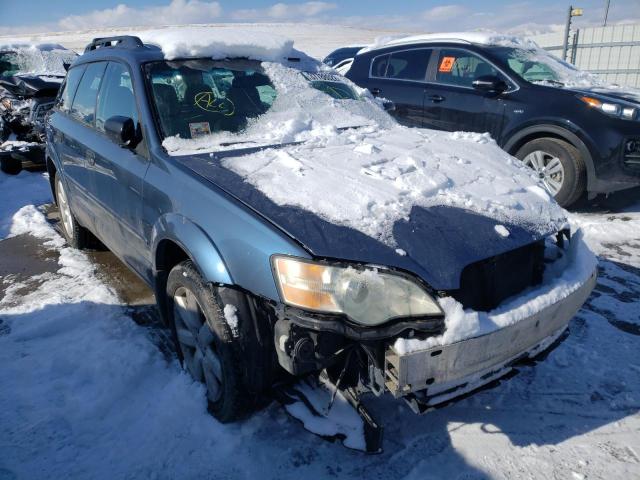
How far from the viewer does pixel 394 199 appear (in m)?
2.12

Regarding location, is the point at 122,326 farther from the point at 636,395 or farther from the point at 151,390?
the point at 636,395

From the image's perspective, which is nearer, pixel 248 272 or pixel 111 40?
pixel 248 272

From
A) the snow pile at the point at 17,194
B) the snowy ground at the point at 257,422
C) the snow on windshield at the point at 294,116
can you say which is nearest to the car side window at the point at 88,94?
the snow on windshield at the point at 294,116

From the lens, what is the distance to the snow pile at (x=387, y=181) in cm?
204

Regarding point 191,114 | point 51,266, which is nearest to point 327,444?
point 191,114

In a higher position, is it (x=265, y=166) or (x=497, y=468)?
(x=265, y=166)

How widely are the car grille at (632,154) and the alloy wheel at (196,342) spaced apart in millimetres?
4608

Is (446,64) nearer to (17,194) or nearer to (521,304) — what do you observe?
A: (521,304)

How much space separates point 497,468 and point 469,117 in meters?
4.53

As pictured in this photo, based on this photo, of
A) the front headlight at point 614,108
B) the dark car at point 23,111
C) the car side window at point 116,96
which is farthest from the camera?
the dark car at point 23,111

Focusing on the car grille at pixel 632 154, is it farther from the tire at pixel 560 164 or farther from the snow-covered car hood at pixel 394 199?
the snow-covered car hood at pixel 394 199

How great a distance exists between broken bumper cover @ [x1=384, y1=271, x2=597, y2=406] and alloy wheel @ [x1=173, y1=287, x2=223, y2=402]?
2.85 feet

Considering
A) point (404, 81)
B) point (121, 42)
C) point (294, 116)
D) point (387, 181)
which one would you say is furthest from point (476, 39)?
point (387, 181)

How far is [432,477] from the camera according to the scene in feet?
6.54
